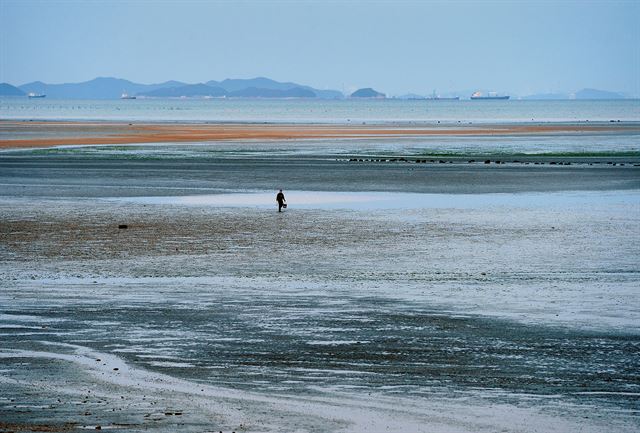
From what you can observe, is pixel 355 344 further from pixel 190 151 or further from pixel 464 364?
pixel 190 151

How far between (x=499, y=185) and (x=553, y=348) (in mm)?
31541

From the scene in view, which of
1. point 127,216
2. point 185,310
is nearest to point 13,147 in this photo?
point 127,216

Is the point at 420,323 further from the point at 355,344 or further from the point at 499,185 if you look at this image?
the point at 499,185

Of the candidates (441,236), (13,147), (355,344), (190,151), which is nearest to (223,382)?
(355,344)

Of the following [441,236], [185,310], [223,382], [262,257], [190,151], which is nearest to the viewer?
[223,382]

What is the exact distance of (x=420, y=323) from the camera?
18656 millimetres

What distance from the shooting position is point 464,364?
15781mm

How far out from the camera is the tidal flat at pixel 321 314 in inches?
535

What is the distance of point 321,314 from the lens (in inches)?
765

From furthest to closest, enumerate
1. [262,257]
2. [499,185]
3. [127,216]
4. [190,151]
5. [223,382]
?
[190,151]
[499,185]
[127,216]
[262,257]
[223,382]

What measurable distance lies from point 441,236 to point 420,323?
1229 centimetres

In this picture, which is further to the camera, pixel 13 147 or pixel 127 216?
pixel 13 147

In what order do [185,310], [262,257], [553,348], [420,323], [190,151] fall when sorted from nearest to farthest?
[553,348], [420,323], [185,310], [262,257], [190,151]

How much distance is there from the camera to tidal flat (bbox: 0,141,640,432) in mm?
13602
